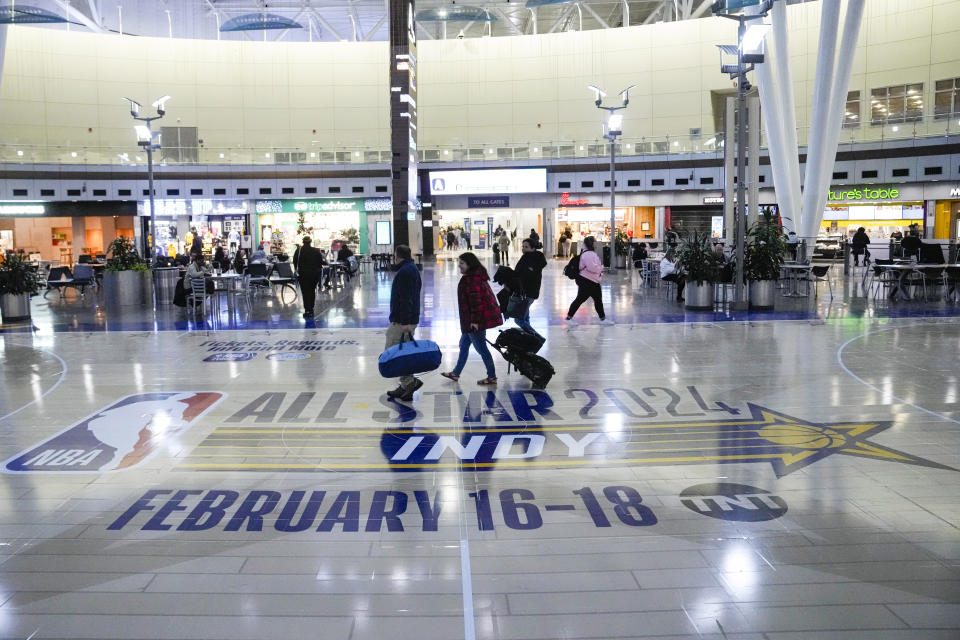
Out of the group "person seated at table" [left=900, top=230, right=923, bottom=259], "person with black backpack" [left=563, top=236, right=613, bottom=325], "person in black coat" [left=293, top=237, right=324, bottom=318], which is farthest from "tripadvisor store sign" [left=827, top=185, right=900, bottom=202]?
"person in black coat" [left=293, top=237, right=324, bottom=318]

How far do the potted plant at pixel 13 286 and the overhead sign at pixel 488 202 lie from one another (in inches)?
1101

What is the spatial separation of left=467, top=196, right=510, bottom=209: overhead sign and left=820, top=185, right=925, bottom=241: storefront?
15597 millimetres

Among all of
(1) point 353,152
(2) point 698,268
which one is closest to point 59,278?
(2) point 698,268

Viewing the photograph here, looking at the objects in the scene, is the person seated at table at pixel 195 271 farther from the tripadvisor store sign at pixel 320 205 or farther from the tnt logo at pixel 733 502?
the tripadvisor store sign at pixel 320 205

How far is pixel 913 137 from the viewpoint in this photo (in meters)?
36.5

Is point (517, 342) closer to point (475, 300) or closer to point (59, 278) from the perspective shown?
point (475, 300)

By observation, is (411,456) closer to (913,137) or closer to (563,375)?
(563,375)

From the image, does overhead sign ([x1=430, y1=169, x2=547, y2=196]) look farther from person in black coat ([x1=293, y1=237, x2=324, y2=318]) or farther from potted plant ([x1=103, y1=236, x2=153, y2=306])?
person in black coat ([x1=293, y1=237, x2=324, y2=318])

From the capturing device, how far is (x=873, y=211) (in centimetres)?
3966

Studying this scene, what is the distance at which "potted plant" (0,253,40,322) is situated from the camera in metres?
17.2

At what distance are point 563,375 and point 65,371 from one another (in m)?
6.69

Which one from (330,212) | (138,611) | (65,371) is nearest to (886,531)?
(138,611)

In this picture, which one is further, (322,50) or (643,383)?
(322,50)

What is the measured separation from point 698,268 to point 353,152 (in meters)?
29.7
